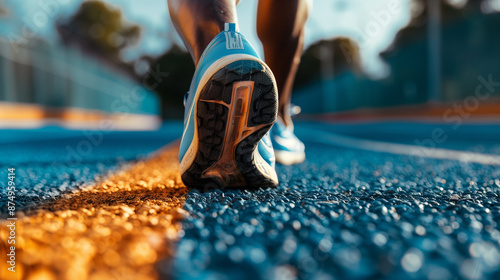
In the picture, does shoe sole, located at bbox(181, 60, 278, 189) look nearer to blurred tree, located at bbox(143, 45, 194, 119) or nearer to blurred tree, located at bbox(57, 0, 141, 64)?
blurred tree, located at bbox(143, 45, 194, 119)

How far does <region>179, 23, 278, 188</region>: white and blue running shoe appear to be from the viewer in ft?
3.58

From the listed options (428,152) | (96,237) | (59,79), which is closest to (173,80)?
(59,79)

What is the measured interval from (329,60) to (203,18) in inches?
1026

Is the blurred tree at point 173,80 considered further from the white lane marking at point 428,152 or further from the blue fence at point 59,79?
the white lane marking at point 428,152

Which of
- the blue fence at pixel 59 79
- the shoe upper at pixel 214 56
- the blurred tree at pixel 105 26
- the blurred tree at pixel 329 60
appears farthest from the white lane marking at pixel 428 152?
the blurred tree at pixel 105 26

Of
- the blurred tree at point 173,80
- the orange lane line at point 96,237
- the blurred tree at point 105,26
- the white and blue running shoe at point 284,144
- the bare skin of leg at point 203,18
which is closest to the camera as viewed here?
the orange lane line at point 96,237

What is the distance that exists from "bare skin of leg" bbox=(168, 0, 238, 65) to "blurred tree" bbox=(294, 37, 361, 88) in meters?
9.52

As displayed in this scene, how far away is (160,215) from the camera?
0.97m

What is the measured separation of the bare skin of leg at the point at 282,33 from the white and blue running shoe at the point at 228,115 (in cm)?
A: 88

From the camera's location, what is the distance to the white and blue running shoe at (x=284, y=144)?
7.13 feet

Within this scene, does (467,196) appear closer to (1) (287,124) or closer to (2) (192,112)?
(2) (192,112)

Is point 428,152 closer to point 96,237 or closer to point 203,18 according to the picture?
point 203,18

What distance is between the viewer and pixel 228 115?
1.14 metres

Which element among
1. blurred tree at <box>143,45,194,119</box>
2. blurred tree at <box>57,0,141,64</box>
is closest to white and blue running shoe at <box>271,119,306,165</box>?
blurred tree at <box>143,45,194,119</box>
